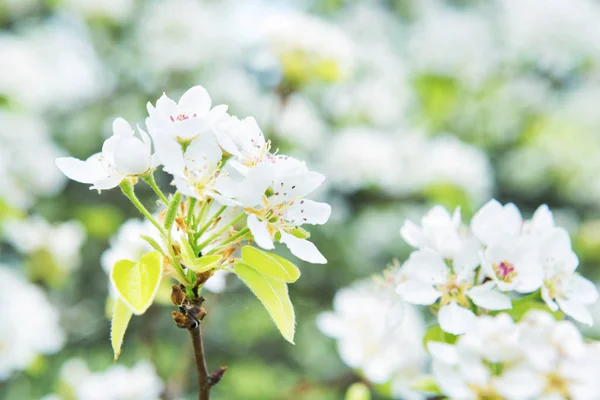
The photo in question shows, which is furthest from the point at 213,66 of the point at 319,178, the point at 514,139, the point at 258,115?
the point at 319,178

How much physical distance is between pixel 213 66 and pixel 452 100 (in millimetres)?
759

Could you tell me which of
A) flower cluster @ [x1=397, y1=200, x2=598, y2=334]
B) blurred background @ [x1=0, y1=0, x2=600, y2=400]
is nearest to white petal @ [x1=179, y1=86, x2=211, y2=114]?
flower cluster @ [x1=397, y1=200, x2=598, y2=334]

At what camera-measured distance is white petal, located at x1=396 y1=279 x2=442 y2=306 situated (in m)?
0.63

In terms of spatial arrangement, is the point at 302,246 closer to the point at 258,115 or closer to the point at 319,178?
the point at 319,178

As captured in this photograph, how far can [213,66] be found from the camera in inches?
79.9

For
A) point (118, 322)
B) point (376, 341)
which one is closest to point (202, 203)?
point (118, 322)

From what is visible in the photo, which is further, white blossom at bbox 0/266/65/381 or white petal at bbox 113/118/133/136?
white blossom at bbox 0/266/65/381

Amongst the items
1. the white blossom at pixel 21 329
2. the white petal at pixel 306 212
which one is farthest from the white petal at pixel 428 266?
the white blossom at pixel 21 329

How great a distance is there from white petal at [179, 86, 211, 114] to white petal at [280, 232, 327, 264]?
0.42ft

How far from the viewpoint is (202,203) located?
1.77 feet

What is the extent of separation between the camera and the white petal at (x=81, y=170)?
0.56 meters

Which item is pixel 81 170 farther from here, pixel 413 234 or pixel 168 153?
pixel 413 234

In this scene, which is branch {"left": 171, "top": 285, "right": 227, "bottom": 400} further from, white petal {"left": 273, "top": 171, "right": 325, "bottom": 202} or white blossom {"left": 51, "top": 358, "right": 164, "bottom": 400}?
white blossom {"left": 51, "top": 358, "right": 164, "bottom": 400}

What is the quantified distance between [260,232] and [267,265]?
0.03 meters
